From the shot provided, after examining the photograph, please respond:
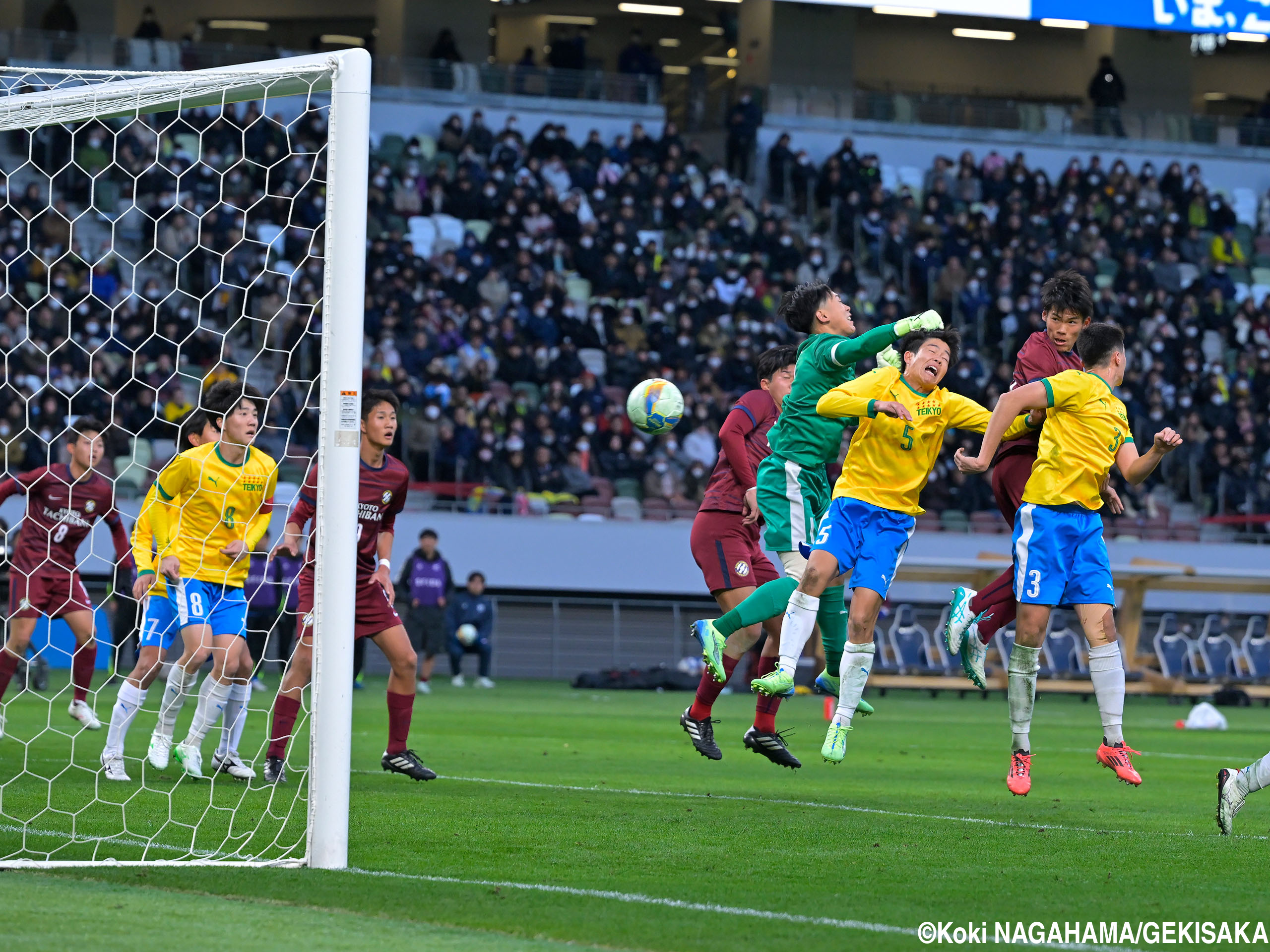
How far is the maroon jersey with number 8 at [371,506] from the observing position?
8664 millimetres

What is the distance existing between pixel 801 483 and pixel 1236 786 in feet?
9.30

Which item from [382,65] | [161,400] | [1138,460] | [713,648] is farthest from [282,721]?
[382,65]

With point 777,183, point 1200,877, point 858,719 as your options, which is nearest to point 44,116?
point 1200,877

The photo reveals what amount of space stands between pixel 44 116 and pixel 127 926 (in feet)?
12.3

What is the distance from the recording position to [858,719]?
1659 cm

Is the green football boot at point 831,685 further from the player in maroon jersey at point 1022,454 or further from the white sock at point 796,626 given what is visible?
the player in maroon jersey at point 1022,454

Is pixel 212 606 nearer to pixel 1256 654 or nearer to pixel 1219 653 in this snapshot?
pixel 1219 653

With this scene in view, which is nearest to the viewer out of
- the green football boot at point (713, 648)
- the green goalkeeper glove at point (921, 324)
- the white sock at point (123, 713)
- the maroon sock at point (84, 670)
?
the green goalkeeper glove at point (921, 324)

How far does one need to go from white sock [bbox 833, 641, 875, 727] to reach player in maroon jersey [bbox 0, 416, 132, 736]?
478 cm

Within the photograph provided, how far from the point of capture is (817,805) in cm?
798

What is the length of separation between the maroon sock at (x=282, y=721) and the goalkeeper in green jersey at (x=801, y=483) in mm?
2231

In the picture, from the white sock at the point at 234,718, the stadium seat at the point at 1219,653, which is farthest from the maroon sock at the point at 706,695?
the stadium seat at the point at 1219,653

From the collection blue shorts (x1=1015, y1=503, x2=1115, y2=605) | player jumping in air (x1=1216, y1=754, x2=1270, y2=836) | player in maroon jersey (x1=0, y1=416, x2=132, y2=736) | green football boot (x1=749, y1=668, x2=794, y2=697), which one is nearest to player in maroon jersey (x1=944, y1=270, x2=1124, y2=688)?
blue shorts (x1=1015, y1=503, x2=1115, y2=605)

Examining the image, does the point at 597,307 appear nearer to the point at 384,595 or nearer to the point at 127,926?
the point at 384,595
